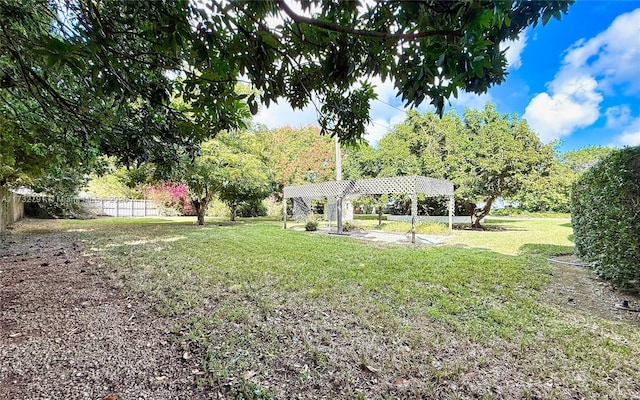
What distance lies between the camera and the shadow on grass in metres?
7.18

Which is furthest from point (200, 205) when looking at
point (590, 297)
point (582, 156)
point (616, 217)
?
point (582, 156)

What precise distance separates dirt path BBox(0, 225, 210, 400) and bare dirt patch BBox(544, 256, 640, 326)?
422cm

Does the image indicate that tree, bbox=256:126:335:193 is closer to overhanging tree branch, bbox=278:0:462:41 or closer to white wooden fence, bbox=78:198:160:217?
white wooden fence, bbox=78:198:160:217

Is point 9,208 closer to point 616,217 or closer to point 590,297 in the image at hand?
point 590,297

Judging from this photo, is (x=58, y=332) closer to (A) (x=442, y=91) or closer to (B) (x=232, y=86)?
(B) (x=232, y=86)

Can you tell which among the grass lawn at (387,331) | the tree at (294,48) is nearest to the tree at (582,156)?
the grass lawn at (387,331)

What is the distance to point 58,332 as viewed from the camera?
2.61 metres

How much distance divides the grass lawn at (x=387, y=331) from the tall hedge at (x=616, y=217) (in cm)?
84

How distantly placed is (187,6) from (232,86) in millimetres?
694

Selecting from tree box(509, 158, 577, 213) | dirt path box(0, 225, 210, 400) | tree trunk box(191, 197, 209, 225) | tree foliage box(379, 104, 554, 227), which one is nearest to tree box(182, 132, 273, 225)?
tree trunk box(191, 197, 209, 225)

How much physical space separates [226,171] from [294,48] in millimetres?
10713


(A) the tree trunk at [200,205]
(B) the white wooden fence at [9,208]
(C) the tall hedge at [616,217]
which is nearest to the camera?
(C) the tall hedge at [616,217]

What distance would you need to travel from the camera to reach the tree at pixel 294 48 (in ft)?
4.33

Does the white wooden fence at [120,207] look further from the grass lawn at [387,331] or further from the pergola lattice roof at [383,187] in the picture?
the grass lawn at [387,331]
